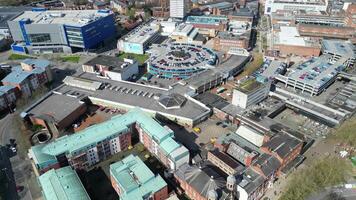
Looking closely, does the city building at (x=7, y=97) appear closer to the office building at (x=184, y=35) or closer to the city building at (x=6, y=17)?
the city building at (x=6, y=17)

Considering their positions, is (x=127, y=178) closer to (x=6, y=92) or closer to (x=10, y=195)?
(x=10, y=195)

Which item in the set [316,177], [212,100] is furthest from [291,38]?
[316,177]

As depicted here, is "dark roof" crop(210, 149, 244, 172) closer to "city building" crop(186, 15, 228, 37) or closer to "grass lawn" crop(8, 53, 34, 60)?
"city building" crop(186, 15, 228, 37)

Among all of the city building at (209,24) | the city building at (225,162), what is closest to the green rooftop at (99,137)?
the city building at (225,162)

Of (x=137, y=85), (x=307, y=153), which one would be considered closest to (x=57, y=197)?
(x=137, y=85)

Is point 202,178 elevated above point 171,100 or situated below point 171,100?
below

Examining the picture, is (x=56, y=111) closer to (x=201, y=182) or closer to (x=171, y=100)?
(x=171, y=100)
